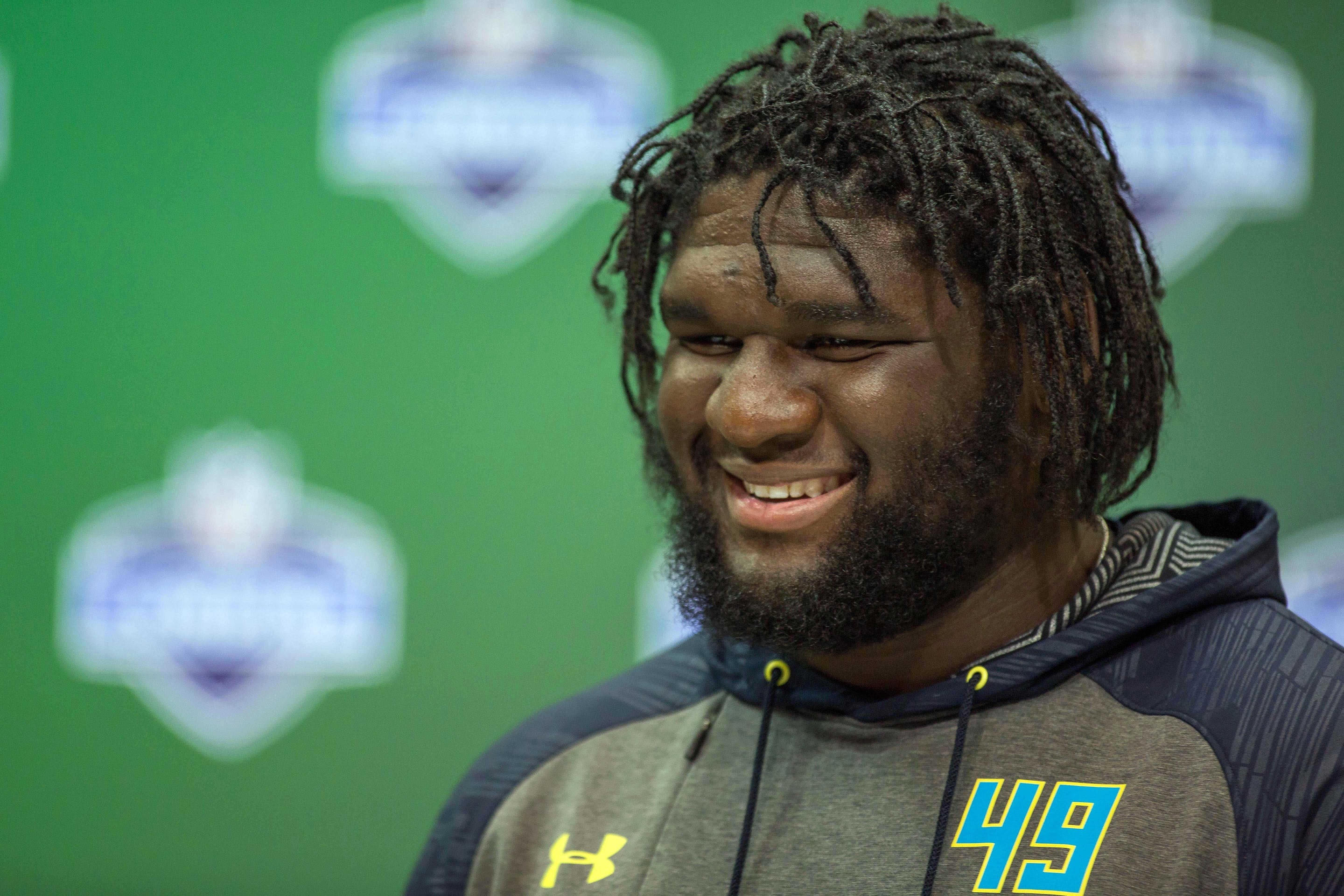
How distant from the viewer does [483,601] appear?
6.61ft

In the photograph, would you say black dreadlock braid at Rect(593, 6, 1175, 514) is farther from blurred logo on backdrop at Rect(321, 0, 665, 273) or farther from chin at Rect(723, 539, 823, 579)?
blurred logo on backdrop at Rect(321, 0, 665, 273)

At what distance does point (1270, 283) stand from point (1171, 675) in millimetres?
1175

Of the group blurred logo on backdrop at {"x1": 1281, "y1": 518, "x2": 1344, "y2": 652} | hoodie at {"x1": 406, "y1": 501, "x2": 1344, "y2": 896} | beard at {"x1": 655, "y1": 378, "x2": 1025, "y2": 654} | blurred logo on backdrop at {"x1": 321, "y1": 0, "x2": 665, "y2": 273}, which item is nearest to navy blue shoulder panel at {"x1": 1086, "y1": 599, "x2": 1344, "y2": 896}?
hoodie at {"x1": 406, "y1": 501, "x2": 1344, "y2": 896}

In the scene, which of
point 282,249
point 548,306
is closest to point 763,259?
point 548,306

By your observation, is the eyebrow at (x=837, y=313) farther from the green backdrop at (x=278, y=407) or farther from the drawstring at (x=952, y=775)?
the green backdrop at (x=278, y=407)

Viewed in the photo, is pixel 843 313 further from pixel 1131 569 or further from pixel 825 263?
pixel 1131 569

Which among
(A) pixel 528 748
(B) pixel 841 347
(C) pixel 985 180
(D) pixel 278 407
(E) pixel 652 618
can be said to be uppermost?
(C) pixel 985 180

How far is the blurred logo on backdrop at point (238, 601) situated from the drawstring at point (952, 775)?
1211mm

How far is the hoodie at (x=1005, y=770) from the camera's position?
33.8 inches

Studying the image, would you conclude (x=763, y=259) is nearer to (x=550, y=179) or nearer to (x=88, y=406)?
(x=550, y=179)

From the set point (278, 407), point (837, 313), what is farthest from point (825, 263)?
point (278, 407)

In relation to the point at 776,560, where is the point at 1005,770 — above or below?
below

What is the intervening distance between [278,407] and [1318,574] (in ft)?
4.99

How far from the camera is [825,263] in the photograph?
0.95m
